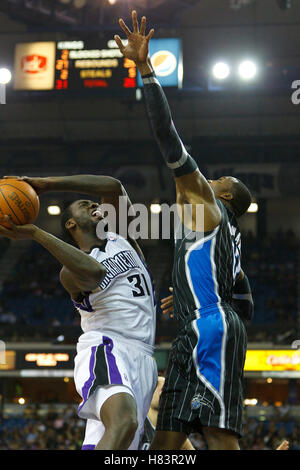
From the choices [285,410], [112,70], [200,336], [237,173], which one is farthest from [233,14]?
[200,336]

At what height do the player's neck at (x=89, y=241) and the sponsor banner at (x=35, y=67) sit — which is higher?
the sponsor banner at (x=35, y=67)

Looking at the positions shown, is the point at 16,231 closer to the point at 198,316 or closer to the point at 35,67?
the point at 198,316

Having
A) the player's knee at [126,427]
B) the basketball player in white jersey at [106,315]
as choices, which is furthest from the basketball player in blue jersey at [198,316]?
the basketball player in white jersey at [106,315]

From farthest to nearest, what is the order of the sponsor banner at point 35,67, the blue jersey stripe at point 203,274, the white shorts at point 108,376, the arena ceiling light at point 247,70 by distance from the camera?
the arena ceiling light at point 247,70
the sponsor banner at point 35,67
the white shorts at point 108,376
the blue jersey stripe at point 203,274

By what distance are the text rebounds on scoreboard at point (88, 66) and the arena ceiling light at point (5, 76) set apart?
0.75 feet

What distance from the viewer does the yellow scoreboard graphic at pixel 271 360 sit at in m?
18.0

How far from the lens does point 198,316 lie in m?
3.97

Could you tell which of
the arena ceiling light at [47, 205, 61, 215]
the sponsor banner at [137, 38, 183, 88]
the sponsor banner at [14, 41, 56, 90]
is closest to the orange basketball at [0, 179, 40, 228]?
the sponsor banner at [137, 38, 183, 88]

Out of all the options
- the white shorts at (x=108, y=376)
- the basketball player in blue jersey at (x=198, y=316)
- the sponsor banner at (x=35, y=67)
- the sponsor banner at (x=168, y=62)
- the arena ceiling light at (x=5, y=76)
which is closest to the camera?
the basketball player in blue jersey at (x=198, y=316)

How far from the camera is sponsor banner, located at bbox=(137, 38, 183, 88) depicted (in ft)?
49.7

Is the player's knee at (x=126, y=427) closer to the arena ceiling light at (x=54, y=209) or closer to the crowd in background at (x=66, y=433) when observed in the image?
the crowd in background at (x=66, y=433)

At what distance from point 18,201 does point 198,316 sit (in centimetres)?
134

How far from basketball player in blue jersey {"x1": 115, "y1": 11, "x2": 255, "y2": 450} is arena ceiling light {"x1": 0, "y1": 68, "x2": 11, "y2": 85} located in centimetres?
1265

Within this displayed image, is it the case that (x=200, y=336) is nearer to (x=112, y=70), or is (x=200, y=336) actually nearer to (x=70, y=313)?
(x=112, y=70)
